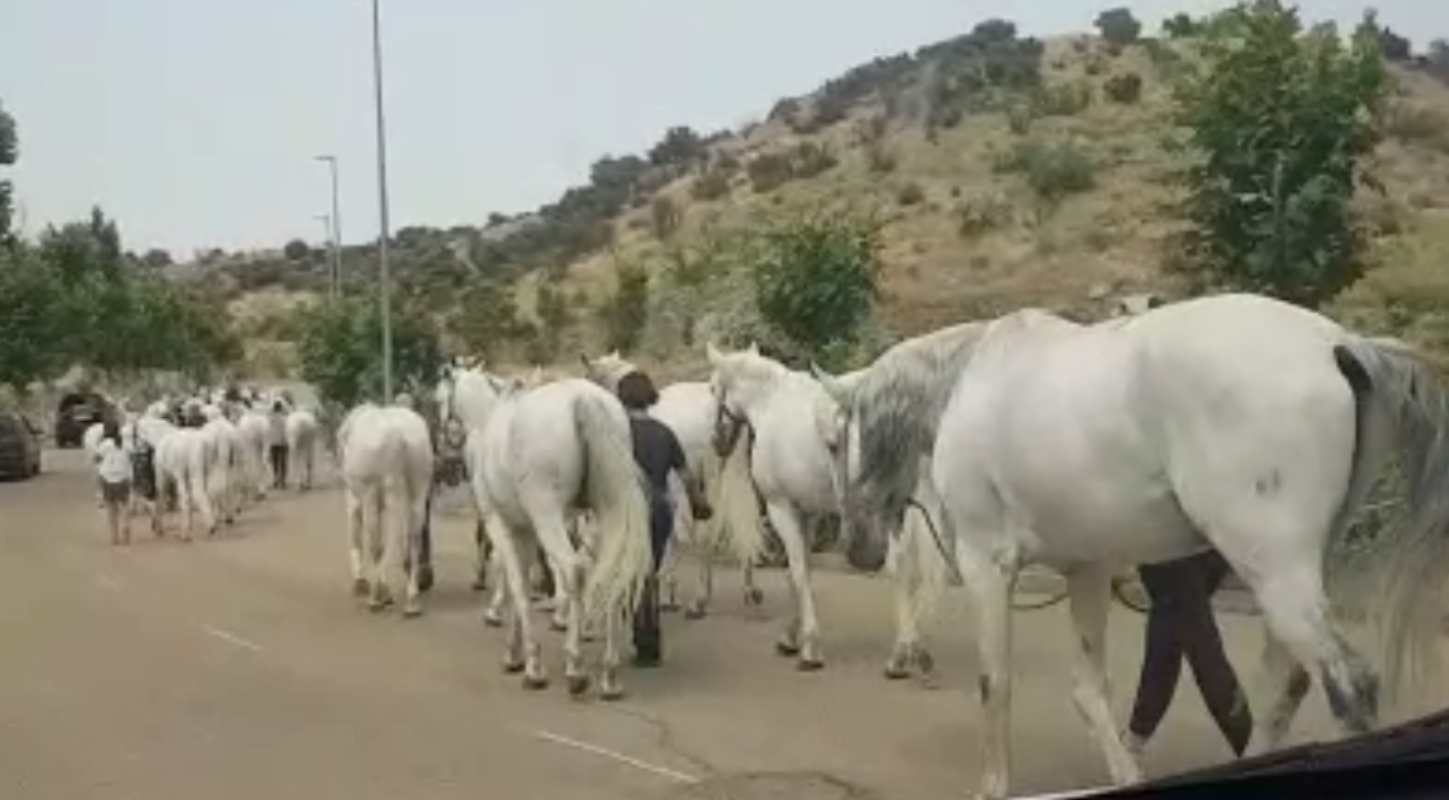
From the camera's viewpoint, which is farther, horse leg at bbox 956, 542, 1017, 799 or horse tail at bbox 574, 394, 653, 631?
horse tail at bbox 574, 394, 653, 631

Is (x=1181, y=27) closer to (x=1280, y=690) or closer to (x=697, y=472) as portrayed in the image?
(x=697, y=472)

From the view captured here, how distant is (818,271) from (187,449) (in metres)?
7.50

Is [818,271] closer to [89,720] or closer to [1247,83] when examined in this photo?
[1247,83]

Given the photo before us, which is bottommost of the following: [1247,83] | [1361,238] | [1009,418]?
[1009,418]

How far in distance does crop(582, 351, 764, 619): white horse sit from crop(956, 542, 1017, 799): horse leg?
550cm

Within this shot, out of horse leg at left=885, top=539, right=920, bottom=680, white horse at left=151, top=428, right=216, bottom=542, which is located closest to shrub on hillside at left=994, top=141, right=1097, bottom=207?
white horse at left=151, top=428, right=216, bottom=542

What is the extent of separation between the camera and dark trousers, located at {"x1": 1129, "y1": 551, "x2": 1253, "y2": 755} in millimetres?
6148

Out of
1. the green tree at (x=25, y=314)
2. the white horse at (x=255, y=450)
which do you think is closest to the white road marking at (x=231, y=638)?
the white horse at (x=255, y=450)

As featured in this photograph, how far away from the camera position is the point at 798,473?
32.9 feet

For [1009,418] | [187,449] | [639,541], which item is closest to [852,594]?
[639,541]

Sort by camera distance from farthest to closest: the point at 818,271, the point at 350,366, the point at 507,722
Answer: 1. the point at 350,366
2. the point at 818,271
3. the point at 507,722

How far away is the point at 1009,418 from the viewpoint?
575 cm

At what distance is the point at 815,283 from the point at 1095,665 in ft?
38.5

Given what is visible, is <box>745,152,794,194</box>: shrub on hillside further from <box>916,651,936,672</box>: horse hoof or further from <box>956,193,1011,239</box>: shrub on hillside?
<box>916,651,936,672</box>: horse hoof
